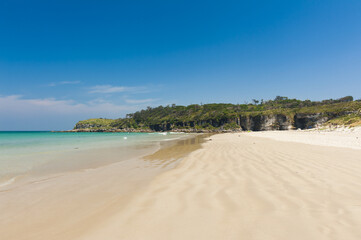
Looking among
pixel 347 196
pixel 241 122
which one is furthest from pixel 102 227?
pixel 241 122

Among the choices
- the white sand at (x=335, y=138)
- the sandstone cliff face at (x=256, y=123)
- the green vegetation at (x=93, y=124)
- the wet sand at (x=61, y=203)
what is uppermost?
the green vegetation at (x=93, y=124)

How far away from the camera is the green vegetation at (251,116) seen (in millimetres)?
56444

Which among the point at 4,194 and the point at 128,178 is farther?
the point at 128,178

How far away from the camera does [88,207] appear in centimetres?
335

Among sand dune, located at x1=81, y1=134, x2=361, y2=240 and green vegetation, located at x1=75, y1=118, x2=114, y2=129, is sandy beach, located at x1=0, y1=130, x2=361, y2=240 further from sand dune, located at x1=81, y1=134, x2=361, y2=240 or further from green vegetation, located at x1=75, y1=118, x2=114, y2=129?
green vegetation, located at x1=75, y1=118, x2=114, y2=129

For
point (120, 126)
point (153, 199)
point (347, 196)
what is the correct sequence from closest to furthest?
1. point (347, 196)
2. point (153, 199)
3. point (120, 126)

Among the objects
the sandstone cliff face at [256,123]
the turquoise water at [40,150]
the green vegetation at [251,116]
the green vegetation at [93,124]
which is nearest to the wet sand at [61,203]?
the turquoise water at [40,150]

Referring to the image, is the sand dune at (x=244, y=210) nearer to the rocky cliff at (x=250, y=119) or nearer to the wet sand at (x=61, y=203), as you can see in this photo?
the wet sand at (x=61, y=203)

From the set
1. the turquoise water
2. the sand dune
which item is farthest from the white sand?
the turquoise water

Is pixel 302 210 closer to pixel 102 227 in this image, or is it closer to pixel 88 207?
pixel 102 227

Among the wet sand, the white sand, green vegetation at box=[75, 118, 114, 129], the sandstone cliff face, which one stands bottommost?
the white sand

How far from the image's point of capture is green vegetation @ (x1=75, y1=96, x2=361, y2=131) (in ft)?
185

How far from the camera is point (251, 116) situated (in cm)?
7850

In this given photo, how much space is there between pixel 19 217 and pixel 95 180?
7.68 feet
